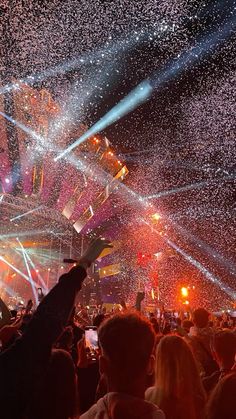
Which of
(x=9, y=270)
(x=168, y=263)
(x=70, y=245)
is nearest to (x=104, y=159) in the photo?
(x=70, y=245)

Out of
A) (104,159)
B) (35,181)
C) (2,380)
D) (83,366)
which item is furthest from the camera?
(104,159)

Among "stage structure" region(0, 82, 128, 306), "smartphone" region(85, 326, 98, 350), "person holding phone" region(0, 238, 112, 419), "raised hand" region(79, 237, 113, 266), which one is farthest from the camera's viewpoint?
"stage structure" region(0, 82, 128, 306)

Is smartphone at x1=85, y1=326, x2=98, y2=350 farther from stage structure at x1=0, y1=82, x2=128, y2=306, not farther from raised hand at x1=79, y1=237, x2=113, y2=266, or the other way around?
stage structure at x1=0, y1=82, x2=128, y2=306

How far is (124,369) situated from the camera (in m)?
1.77

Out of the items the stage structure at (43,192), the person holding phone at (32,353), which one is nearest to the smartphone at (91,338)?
the person holding phone at (32,353)

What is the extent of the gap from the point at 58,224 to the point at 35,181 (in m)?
5.98

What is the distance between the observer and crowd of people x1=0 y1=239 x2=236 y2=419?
3.80 ft

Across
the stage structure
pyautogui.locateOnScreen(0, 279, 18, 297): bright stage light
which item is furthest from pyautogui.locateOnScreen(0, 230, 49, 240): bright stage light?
pyautogui.locateOnScreen(0, 279, 18, 297): bright stage light

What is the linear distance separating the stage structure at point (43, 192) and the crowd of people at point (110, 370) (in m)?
17.5

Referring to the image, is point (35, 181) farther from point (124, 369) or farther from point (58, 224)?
point (124, 369)

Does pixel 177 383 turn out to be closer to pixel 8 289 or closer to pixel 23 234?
pixel 23 234

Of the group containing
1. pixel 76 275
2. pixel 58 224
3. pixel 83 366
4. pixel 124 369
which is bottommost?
pixel 83 366

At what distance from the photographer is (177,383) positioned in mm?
2488

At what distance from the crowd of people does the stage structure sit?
57.4ft
